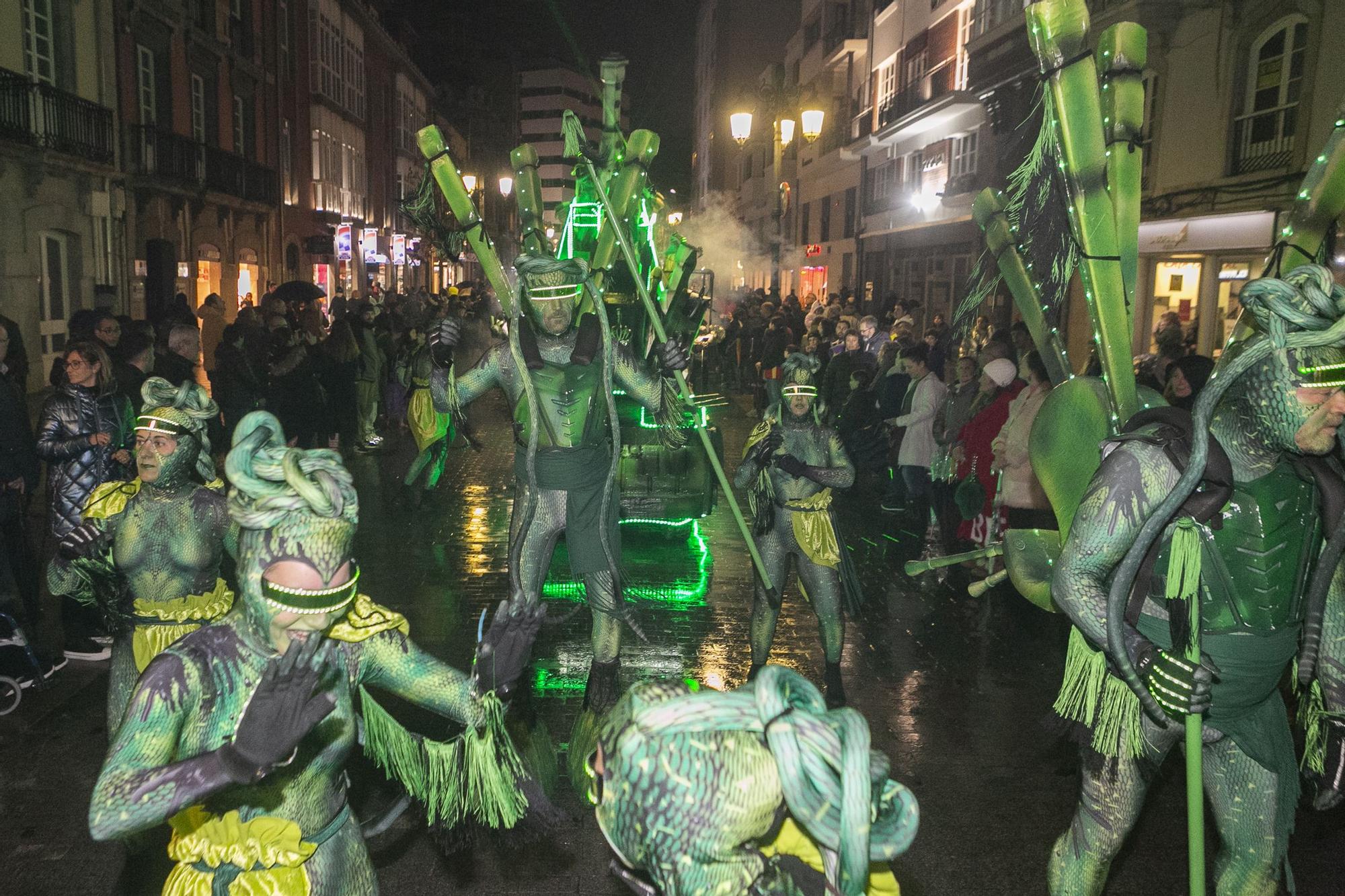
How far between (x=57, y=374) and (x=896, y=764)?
6507mm

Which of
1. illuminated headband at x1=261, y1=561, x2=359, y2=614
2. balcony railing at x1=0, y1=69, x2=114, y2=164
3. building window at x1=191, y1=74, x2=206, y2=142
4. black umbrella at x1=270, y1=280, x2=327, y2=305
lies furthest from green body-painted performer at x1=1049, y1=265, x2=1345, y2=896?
building window at x1=191, y1=74, x2=206, y2=142

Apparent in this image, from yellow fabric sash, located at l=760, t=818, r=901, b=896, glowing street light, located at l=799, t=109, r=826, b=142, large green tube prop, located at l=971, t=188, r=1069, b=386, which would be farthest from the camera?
glowing street light, located at l=799, t=109, r=826, b=142

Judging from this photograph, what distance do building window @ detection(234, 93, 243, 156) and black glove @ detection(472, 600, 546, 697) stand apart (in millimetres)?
28010

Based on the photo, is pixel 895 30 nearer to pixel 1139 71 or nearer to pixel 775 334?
pixel 775 334

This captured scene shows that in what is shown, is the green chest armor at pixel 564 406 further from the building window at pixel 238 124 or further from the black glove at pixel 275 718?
the building window at pixel 238 124

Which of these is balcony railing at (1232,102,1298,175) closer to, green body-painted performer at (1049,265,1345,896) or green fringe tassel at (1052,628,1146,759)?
green body-painted performer at (1049,265,1345,896)

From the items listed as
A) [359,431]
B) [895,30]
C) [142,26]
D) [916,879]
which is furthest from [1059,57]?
[895,30]

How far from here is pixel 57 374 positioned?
750 centimetres

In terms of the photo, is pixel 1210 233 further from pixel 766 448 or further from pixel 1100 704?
pixel 1100 704

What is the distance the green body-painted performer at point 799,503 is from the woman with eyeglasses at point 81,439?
11.5 feet

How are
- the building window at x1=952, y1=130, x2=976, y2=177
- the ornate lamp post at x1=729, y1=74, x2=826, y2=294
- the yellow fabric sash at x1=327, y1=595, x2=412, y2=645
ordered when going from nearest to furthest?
the yellow fabric sash at x1=327, y1=595, x2=412, y2=645, the ornate lamp post at x1=729, y1=74, x2=826, y2=294, the building window at x1=952, y1=130, x2=976, y2=177

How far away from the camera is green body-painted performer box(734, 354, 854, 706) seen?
5.49m

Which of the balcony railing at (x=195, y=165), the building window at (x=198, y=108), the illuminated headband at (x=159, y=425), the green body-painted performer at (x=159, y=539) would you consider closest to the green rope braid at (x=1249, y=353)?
the green body-painted performer at (x=159, y=539)

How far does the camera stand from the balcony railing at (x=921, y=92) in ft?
81.5
